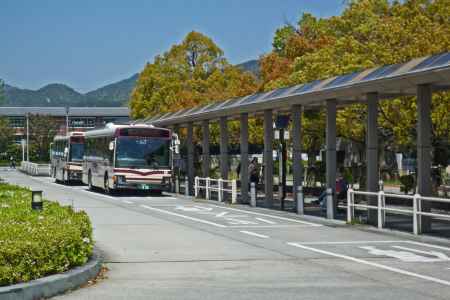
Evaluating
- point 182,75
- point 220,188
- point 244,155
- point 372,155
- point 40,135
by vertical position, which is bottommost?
point 220,188

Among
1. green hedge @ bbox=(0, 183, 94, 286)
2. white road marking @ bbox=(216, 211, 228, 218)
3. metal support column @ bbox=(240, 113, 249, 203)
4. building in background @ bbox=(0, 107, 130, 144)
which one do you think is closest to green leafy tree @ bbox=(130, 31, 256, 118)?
metal support column @ bbox=(240, 113, 249, 203)

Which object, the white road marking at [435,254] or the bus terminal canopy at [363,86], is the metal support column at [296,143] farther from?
the white road marking at [435,254]

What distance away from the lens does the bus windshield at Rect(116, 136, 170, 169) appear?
1444 inches

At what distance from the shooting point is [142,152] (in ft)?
121

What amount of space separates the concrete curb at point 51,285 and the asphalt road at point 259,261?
15 centimetres

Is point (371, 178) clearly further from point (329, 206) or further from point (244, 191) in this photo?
point (244, 191)

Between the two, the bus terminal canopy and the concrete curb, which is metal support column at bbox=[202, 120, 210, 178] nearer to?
the bus terminal canopy

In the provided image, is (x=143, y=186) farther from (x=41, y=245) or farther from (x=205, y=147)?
(x=41, y=245)

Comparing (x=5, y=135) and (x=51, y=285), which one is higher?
(x=5, y=135)

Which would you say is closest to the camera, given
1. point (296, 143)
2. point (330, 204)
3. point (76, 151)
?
point (330, 204)

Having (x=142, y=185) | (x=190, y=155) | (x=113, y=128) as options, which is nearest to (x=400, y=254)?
(x=142, y=185)

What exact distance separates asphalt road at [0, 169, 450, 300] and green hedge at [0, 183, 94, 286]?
0.48m

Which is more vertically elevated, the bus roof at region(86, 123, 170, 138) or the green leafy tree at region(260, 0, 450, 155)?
the green leafy tree at region(260, 0, 450, 155)

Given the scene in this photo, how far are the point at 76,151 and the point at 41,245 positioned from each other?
138 ft
